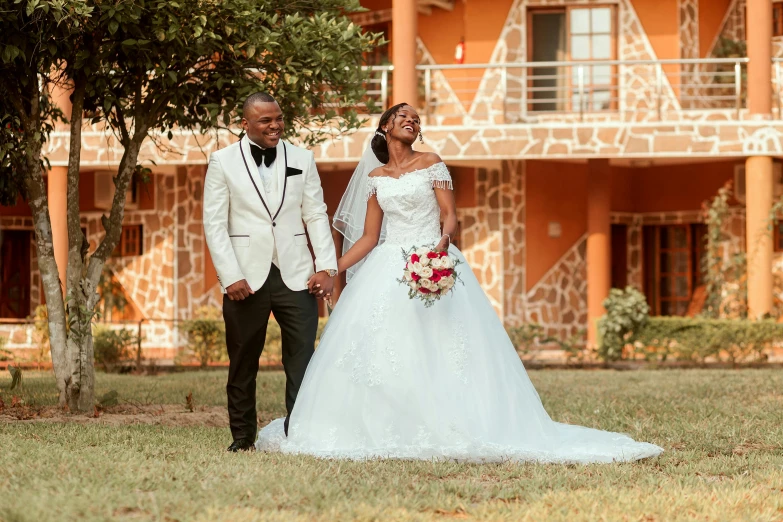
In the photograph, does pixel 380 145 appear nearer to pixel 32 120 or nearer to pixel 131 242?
pixel 32 120

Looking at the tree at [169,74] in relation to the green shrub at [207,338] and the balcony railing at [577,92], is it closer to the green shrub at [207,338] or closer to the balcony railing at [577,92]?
the green shrub at [207,338]

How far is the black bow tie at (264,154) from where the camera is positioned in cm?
628

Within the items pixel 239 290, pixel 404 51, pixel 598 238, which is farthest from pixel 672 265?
pixel 239 290

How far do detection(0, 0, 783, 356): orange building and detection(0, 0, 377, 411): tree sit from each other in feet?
25.9

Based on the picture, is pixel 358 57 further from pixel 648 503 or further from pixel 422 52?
pixel 422 52

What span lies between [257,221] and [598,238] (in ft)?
40.4

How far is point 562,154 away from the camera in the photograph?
17031mm

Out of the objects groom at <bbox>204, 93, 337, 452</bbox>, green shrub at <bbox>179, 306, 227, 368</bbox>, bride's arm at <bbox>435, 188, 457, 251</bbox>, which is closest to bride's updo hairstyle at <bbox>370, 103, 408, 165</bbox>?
bride's arm at <bbox>435, 188, 457, 251</bbox>

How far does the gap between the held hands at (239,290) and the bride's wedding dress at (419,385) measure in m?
0.63

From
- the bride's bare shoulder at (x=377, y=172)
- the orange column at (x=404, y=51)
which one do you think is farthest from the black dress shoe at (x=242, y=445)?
the orange column at (x=404, y=51)

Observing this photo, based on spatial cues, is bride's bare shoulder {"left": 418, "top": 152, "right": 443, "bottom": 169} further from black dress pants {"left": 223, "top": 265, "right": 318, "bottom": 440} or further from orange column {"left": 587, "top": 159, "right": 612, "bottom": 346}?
orange column {"left": 587, "top": 159, "right": 612, "bottom": 346}

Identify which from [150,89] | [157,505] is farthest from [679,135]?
[157,505]

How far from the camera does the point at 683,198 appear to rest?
781 inches

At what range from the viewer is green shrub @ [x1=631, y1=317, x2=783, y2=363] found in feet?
51.5
